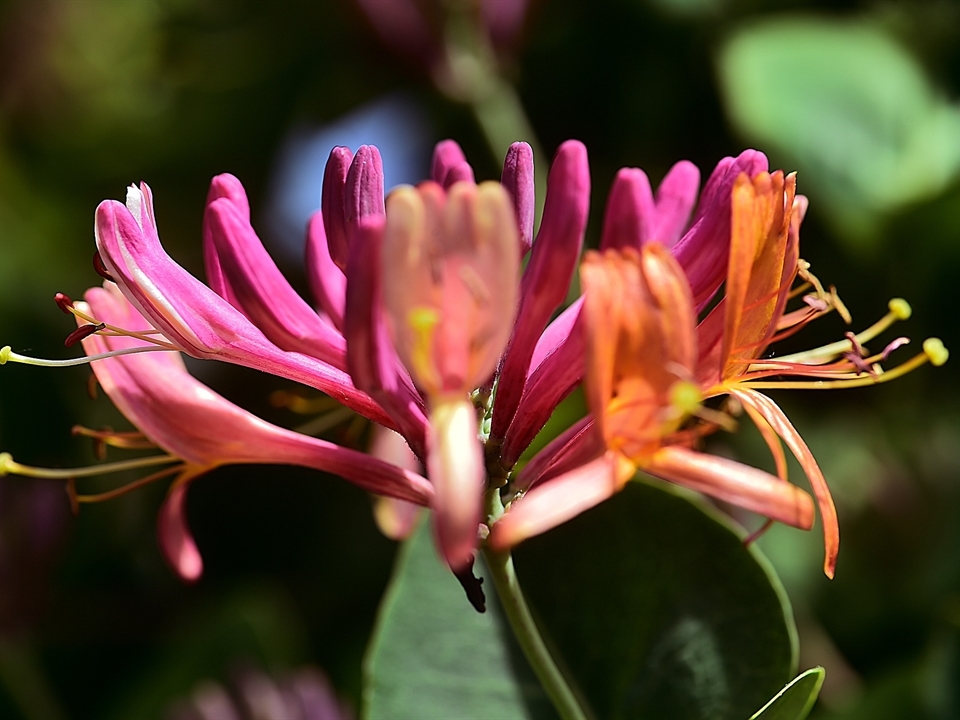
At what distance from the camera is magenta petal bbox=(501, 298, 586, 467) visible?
66cm

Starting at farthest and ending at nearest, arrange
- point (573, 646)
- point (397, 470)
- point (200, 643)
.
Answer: point (200, 643), point (573, 646), point (397, 470)

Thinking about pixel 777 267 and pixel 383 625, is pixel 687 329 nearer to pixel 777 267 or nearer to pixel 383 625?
pixel 777 267

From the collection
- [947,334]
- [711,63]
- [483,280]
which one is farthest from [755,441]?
[483,280]

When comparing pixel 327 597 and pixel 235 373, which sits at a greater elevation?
pixel 235 373

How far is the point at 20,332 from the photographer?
161 centimetres

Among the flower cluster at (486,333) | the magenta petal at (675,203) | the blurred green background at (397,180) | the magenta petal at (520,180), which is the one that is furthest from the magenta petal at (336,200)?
the blurred green background at (397,180)

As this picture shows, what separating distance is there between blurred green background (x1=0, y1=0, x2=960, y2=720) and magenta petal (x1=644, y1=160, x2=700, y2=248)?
0.68 metres

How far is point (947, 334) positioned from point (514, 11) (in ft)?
2.65

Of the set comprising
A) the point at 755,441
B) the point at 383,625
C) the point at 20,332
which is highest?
the point at 20,332

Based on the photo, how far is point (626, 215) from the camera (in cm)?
63

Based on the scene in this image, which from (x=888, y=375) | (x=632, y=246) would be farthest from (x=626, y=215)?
(x=888, y=375)

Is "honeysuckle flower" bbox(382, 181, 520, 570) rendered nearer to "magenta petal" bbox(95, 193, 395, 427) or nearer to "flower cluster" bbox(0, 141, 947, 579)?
"flower cluster" bbox(0, 141, 947, 579)

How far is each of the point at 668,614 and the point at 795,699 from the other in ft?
0.53

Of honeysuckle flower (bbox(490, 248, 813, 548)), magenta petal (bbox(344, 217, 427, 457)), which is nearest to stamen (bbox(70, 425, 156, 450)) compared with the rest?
magenta petal (bbox(344, 217, 427, 457))
